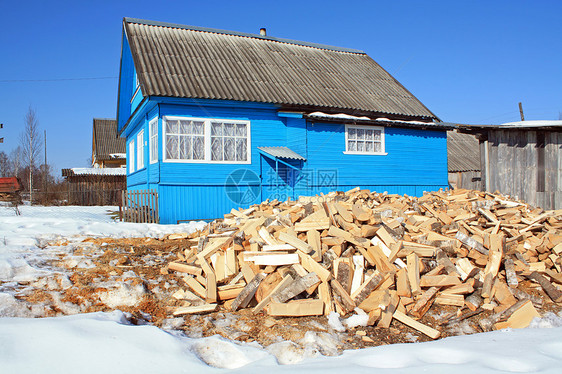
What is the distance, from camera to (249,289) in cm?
472

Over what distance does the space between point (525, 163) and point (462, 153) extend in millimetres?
18554

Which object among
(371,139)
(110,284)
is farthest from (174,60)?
(110,284)

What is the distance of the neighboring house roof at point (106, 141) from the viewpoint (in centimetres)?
3256

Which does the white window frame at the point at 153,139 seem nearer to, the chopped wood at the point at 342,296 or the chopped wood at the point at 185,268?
the chopped wood at the point at 185,268

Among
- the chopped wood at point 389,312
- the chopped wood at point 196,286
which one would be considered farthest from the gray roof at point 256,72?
the chopped wood at point 389,312

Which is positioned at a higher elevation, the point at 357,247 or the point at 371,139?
the point at 371,139

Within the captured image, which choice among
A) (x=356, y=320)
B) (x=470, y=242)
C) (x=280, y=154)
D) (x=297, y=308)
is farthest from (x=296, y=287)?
(x=280, y=154)

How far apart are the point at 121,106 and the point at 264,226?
13836 millimetres

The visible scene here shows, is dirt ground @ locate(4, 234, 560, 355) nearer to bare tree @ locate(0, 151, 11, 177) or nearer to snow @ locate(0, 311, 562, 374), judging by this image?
snow @ locate(0, 311, 562, 374)

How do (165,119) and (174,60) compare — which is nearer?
(165,119)

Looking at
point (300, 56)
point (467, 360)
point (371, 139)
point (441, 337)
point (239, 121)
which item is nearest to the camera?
point (467, 360)

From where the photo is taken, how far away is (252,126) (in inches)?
501

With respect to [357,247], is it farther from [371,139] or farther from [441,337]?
[371,139]

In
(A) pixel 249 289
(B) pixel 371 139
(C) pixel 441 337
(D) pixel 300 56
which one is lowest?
(C) pixel 441 337
